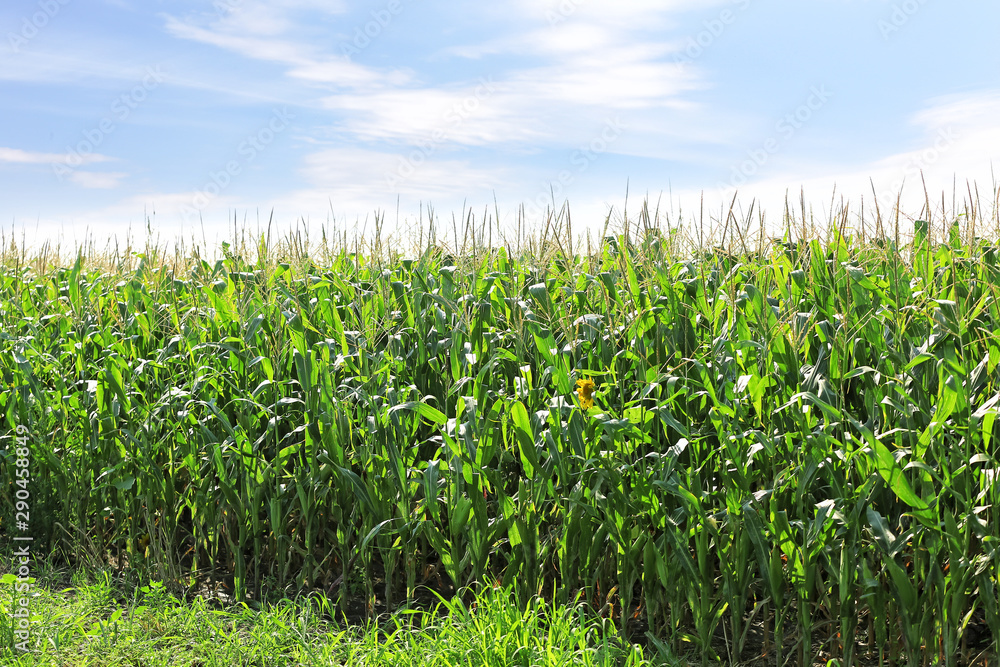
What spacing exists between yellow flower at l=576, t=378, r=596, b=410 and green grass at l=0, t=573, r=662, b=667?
2.92 ft

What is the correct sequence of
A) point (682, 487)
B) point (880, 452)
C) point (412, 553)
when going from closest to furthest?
point (880, 452) < point (682, 487) < point (412, 553)

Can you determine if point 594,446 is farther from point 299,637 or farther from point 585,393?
point 299,637

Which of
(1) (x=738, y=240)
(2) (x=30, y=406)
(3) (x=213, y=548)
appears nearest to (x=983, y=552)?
(1) (x=738, y=240)

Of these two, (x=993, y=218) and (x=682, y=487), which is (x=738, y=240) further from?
(x=682, y=487)

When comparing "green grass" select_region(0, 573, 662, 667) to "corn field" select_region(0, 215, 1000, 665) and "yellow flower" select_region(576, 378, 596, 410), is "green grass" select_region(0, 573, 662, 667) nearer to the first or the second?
"corn field" select_region(0, 215, 1000, 665)

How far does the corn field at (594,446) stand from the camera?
3043 mm

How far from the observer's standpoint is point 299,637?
11.1 feet

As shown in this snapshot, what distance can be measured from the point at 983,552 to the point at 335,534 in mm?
3103

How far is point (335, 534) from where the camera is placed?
4.13 metres

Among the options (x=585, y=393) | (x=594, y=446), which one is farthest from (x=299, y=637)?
(x=585, y=393)

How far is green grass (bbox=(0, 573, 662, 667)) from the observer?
2.98 m

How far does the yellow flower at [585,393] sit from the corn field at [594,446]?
0.02 m

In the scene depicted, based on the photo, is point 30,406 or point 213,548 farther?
point 30,406

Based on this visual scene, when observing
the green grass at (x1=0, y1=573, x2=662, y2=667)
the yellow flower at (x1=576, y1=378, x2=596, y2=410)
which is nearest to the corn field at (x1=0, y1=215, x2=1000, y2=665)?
the yellow flower at (x1=576, y1=378, x2=596, y2=410)
